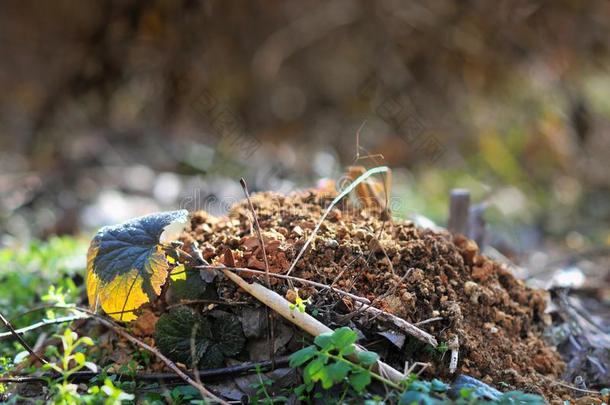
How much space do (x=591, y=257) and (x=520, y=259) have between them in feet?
1.53

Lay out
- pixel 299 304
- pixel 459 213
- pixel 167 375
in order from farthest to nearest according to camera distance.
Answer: pixel 459 213 → pixel 167 375 → pixel 299 304

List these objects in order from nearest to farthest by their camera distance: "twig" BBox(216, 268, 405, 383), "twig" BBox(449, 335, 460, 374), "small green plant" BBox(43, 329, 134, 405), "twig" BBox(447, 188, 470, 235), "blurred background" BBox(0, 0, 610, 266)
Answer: "small green plant" BBox(43, 329, 134, 405)
"twig" BBox(216, 268, 405, 383)
"twig" BBox(449, 335, 460, 374)
"twig" BBox(447, 188, 470, 235)
"blurred background" BBox(0, 0, 610, 266)

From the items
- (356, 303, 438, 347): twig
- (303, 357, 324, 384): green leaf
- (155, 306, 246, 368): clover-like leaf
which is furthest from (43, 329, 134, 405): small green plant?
(356, 303, 438, 347): twig

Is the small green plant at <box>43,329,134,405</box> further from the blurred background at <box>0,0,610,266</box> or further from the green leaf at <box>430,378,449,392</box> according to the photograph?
the blurred background at <box>0,0,610,266</box>

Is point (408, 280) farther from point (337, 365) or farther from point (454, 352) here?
point (337, 365)

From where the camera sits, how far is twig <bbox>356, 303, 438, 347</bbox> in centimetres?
188

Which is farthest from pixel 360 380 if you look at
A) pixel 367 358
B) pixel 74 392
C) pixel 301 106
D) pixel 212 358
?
pixel 301 106

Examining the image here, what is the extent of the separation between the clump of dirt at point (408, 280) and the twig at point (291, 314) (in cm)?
7

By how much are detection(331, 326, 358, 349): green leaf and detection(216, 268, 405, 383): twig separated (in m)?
0.05

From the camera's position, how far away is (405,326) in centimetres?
190

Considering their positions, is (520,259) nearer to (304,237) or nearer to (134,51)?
(304,237)

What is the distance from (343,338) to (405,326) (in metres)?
0.27

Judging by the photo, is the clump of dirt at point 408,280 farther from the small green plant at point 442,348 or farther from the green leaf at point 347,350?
the green leaf at point 347,350

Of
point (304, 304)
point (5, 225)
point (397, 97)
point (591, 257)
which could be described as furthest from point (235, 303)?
point (397, 97)
